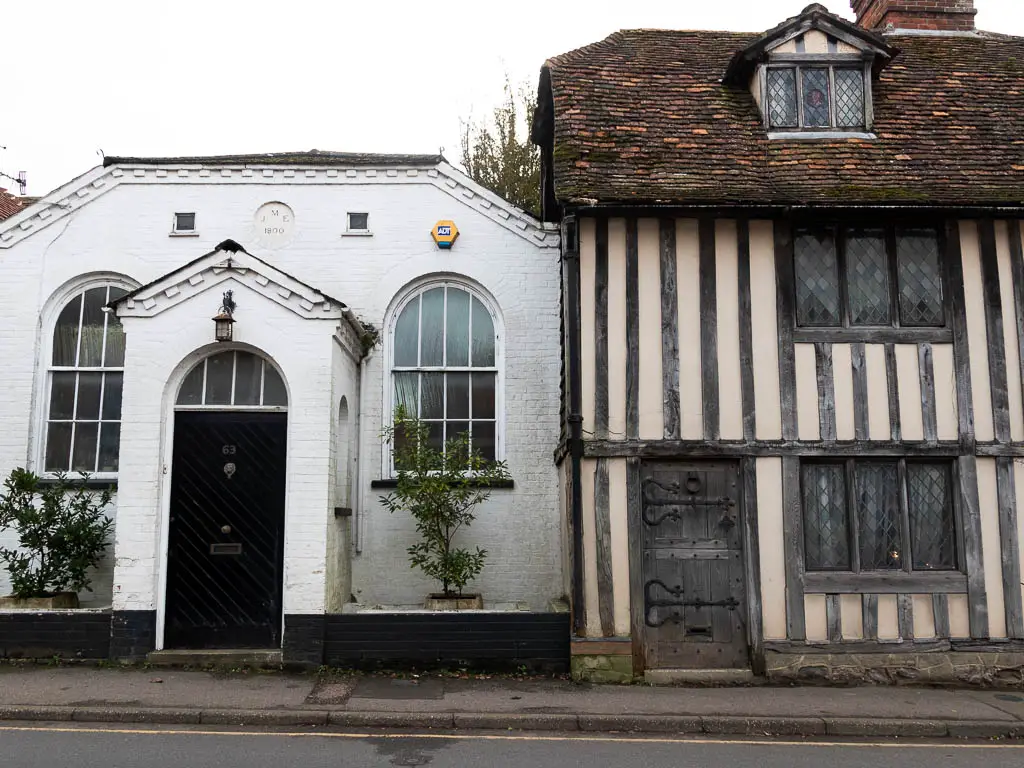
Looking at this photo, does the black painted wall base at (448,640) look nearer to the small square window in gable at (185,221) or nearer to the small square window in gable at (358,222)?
the small square window in gable at (358,222)

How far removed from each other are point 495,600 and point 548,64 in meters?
6.89

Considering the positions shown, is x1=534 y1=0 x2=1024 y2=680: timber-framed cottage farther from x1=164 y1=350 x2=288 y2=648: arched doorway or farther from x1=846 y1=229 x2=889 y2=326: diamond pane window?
x1=164 y1=350 x2=288 y2=648: arched doorway

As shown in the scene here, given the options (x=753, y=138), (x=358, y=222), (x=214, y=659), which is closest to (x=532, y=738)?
(x=214, y=659)

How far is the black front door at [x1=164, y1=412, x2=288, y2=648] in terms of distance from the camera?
9.58 meters

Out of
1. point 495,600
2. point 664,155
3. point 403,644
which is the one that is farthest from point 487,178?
point 403,644

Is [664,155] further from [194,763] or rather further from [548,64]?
[194,763]

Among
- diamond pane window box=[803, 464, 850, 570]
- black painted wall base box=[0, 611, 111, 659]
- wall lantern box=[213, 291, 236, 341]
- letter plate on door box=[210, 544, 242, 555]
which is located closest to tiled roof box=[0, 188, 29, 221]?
wall lantern box=[213, 291, 236, 341]

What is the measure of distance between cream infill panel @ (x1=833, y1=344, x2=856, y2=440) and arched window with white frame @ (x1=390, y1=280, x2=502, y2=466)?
4027 mm

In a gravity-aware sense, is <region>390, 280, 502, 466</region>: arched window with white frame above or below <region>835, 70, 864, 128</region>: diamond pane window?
below

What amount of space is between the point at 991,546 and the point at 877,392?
77.9 inches

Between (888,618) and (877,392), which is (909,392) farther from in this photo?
(888,618)

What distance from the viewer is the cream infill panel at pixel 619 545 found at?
930 centimetres

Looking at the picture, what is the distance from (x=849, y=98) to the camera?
11.1m

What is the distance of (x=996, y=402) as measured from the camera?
9703mm
